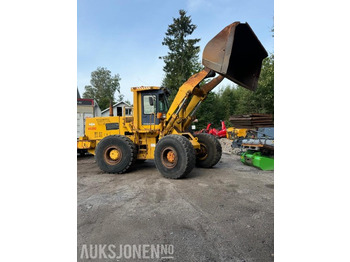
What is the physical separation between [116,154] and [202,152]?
8.90ft

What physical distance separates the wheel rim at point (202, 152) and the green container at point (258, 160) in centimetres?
155

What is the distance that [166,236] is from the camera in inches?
102

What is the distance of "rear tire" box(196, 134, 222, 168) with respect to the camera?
21.8 ft

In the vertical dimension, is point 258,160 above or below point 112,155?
below

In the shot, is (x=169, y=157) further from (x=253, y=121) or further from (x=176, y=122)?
(x=253, y=121)

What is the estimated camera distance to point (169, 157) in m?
5.60

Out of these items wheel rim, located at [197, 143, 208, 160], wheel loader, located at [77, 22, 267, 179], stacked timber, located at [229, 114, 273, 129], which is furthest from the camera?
stacked timber, located at [229, 114, 273, 129]

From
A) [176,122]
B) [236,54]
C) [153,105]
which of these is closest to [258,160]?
[176,122]

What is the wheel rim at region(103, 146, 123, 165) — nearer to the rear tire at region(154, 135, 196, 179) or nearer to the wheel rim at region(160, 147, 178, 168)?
the rear tire at region(154, 135, 196, 179)

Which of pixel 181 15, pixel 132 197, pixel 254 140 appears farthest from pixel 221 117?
pixel 132 197

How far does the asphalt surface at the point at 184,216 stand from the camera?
234 centimetres

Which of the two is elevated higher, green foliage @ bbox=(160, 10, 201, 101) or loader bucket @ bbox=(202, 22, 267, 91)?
green foliage @ bbox=(160, 10, 201, 101)

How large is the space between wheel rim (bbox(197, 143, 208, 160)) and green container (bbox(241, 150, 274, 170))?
1.55m

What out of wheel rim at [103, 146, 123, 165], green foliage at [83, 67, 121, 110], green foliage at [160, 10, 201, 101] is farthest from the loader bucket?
green foliage at [83, 67, 121, 110]
